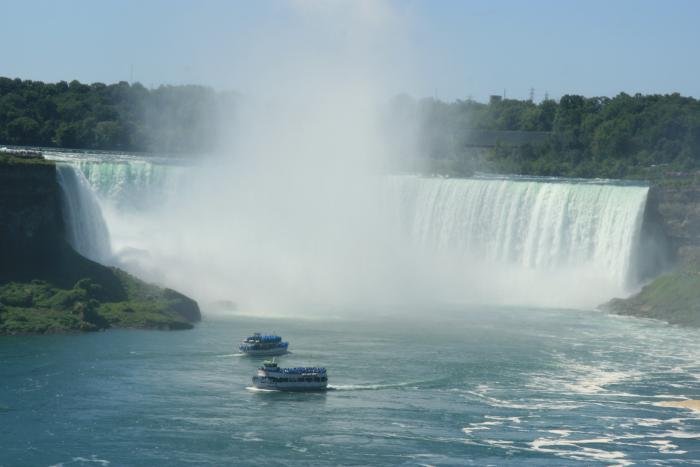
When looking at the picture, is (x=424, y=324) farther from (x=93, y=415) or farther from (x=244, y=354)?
(x=93, y=415)

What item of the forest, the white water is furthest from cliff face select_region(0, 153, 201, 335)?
the forest

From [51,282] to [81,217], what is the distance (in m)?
5.37

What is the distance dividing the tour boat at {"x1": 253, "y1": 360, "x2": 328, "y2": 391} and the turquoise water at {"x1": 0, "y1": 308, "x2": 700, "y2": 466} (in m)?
0.38

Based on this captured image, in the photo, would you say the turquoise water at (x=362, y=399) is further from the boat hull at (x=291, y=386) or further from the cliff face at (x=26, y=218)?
the cliff face at (x=26, y=218)

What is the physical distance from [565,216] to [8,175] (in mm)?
20670

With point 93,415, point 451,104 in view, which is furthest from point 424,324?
point 451,104

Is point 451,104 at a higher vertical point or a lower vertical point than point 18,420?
higher

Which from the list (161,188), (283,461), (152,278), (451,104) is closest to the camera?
(283,461)

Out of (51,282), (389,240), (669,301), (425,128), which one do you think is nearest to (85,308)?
(51,282)

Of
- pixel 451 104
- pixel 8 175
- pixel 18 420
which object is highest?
pixel 451 104

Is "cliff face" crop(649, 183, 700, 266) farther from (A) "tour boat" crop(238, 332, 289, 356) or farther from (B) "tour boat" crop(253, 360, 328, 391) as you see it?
(B) "tour boat" crop(253, 360, 328, 391)

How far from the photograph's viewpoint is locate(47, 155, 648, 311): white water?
5231 cm

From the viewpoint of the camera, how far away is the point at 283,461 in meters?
27.4

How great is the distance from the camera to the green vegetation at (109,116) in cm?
7694
